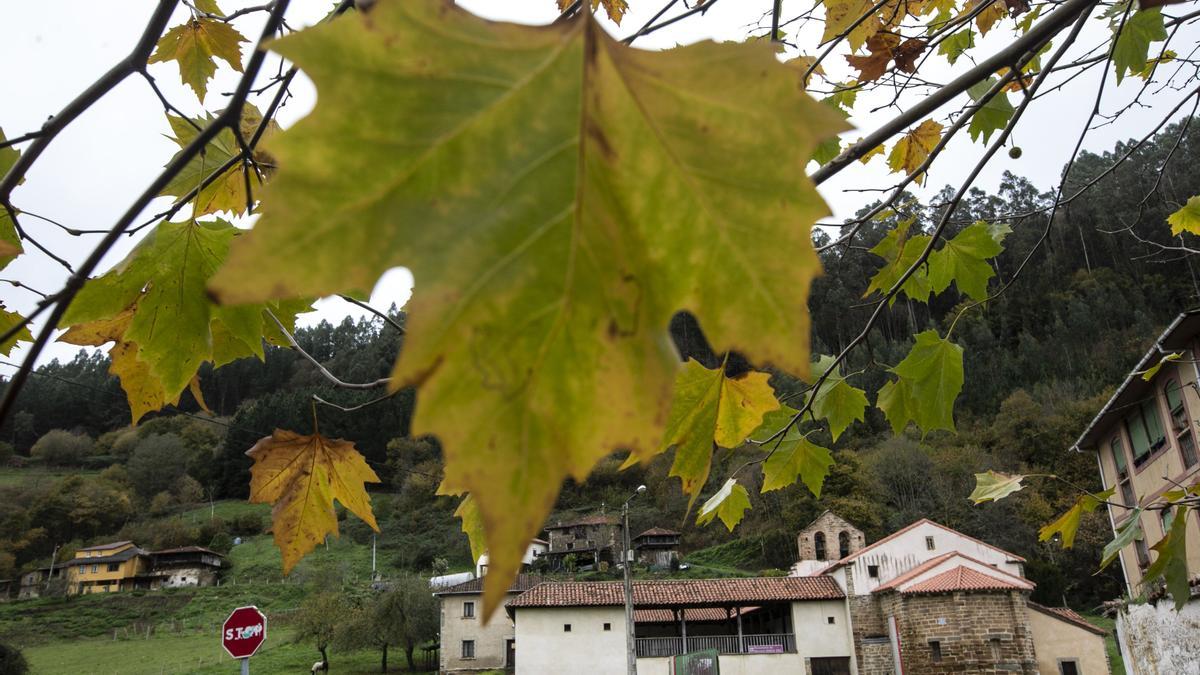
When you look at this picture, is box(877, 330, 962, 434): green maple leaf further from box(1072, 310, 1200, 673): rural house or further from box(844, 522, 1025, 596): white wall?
box(844, 522, 1025, 596): white wall

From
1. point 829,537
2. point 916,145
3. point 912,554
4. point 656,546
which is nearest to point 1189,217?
point 916,145

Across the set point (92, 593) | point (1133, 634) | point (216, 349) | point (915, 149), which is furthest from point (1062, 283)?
point (92, 593)

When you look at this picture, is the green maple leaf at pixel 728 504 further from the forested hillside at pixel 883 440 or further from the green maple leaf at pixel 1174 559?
the forested hillside at pixel 883 440

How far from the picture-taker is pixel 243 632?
22.0 feet

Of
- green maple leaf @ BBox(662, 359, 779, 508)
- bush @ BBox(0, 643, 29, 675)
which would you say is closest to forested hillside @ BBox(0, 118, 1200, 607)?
bush @ BBox(0, 643, 29, 675)

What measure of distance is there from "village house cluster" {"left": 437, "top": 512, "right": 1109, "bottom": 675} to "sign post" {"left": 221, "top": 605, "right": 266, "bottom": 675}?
13236mm

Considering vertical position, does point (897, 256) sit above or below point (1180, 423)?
below

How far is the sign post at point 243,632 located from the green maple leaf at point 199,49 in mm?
6035

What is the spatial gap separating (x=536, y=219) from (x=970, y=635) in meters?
19.2

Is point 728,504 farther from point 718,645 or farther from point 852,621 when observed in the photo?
point 718,645

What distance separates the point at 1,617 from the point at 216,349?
45525 millimetres

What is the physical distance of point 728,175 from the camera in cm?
47

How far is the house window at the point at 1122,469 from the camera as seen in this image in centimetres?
1573

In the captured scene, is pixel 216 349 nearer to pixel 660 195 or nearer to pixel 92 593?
pixel 660 195
